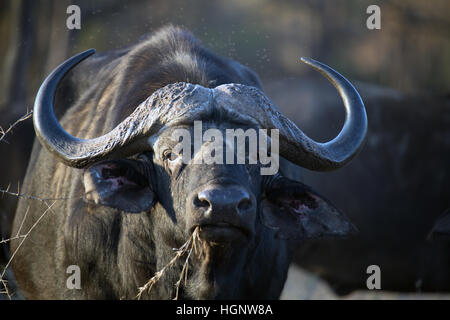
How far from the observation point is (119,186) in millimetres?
3838

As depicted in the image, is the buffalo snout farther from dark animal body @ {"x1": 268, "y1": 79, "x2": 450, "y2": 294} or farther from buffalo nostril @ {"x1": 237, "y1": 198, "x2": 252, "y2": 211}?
dark animal body @ {"x1": 268, "y1": 79, "x2": 450, "y2": 294}

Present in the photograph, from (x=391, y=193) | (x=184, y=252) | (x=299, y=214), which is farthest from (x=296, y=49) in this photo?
(x=184, y=252)

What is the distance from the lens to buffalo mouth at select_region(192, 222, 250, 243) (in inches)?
133

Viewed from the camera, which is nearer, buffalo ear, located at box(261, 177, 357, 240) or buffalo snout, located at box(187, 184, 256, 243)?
buffalo snout, located at box(187, 184, 256, 243)

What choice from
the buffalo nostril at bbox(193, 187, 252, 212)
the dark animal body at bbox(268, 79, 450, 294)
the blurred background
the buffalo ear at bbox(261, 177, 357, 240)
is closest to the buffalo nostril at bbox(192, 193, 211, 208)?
the buffalo nostril at bbox(193, 187, 252, 212)

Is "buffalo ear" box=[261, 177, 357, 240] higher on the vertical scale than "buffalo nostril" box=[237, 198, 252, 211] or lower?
lower

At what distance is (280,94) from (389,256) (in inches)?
117

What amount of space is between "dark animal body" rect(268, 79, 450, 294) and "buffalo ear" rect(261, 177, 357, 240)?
4423 millimetres

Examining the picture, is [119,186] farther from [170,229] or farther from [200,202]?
[200,202]

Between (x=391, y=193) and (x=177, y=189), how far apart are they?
5667 millimetres

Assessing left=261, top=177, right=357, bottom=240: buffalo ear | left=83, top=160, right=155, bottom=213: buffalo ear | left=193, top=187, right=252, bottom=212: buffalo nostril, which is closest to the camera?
left=193, top=187, right=252, bottom=212: buffalo nostril

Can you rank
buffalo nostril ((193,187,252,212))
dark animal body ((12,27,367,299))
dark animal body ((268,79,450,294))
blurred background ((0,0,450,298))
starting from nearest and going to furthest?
buffalo nostril ((193,187,252,212)), dark animal body ((12,27,367,299)), dark animal body ((268,79,450,294)), blurred background ((0,0,450,298))

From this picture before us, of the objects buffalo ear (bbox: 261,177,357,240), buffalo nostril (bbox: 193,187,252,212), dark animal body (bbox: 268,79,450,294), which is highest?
buffalo nostril (bbox: 193,187,252,212)

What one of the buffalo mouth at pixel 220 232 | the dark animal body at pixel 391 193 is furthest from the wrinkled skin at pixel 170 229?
the dark animal body at pixel 391 193
